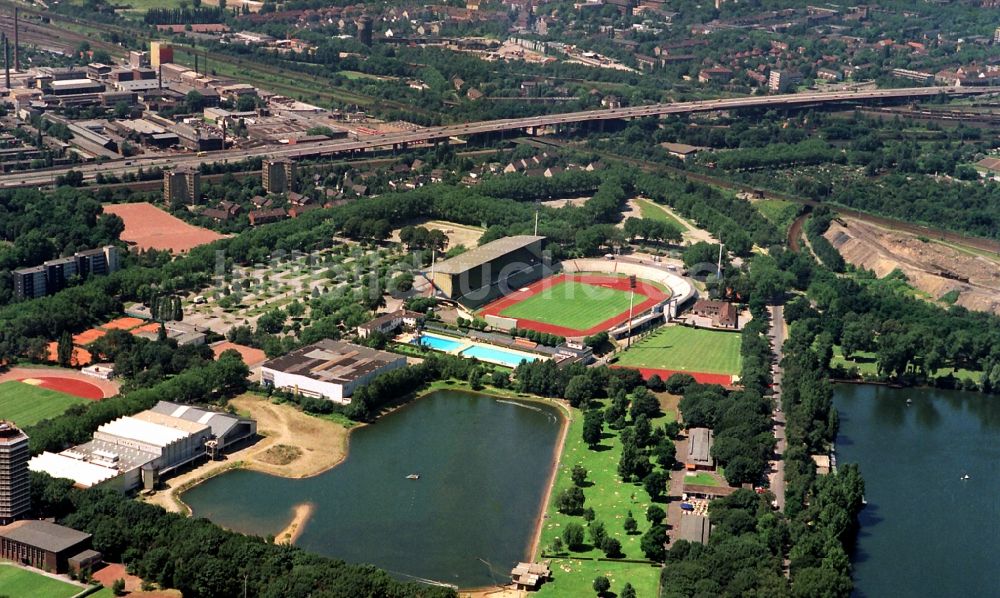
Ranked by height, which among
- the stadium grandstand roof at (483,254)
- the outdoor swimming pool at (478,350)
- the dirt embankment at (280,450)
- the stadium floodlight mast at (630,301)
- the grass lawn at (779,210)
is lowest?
the dirt embankment at (280,450)

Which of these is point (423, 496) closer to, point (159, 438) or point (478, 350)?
point (159, 438)

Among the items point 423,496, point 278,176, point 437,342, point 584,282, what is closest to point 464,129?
point 278,176

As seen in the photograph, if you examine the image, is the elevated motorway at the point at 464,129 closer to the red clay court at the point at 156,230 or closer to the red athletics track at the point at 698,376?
the red clay court at the point at 156,230

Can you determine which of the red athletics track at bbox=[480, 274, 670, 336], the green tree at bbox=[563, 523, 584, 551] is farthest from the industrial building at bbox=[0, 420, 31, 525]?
the red athletics track at bbox=[480, 274, 670, 336]

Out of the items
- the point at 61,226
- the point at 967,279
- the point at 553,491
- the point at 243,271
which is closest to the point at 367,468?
the point at 553,491

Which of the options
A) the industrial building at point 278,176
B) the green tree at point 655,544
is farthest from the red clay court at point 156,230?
the green tree at point 655,544
